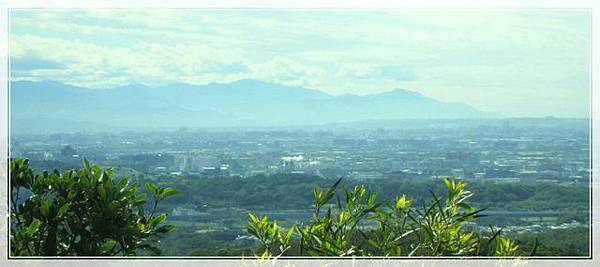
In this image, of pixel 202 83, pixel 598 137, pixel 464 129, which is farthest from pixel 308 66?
pixel 598 137

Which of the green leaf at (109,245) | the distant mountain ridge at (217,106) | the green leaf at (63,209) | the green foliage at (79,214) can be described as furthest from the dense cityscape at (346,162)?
the green leaf at (63,209)

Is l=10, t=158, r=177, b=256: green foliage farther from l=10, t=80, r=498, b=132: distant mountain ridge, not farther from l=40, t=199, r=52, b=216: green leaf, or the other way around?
l=10, t=80, r=498, b=132: distant mountain ridge

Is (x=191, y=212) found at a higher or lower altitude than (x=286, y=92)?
lower

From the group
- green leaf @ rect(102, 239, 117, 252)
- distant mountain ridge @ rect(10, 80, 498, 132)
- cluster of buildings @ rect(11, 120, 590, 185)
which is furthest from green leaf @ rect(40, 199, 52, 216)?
distant mountain ridge @ rect(10, 80, 498, 132)

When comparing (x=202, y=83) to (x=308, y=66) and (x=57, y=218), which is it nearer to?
(x=308, y=66)

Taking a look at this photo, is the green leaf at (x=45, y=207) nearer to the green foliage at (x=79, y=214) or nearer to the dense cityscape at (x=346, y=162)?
the green foliage at (x=79, y=214)

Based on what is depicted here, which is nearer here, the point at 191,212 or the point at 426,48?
the point at 191,212
